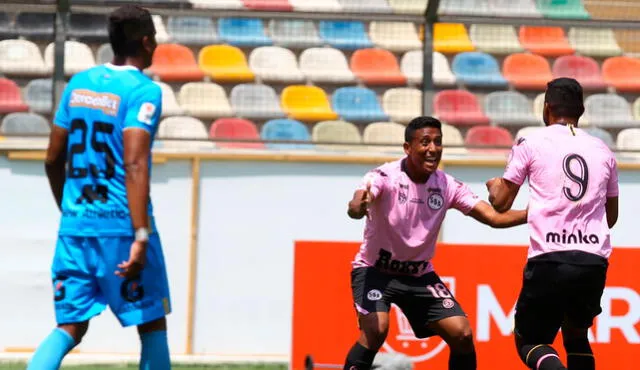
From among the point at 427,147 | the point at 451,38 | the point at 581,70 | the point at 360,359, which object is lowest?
the point at 360,359

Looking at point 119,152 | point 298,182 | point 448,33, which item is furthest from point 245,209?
point 119,152

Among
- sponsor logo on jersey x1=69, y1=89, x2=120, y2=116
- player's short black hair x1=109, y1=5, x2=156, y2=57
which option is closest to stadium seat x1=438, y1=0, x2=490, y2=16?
player's short black hair x1=109, y1=5, x2=156, y2=57

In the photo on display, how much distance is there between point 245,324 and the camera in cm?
973

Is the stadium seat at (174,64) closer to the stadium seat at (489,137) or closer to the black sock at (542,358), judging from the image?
the stadium seat at (489,137)

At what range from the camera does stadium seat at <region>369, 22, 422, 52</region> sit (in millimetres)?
10555

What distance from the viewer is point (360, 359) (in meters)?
6.52

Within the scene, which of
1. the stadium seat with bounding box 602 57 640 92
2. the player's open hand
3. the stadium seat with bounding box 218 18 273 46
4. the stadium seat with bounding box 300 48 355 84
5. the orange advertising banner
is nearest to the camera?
the player's open hand

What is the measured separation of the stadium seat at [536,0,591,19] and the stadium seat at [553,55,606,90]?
15.8 inches

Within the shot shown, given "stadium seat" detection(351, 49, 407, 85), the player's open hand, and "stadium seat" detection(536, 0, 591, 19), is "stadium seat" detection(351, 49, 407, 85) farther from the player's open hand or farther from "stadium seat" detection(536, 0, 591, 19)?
the player's open hand

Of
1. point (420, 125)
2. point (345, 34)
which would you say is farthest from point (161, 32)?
point (420, 125)

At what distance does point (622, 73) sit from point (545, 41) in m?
0.82

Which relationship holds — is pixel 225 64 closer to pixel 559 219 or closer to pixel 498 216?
pixel 498 216

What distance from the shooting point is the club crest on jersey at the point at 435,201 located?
6.71 m

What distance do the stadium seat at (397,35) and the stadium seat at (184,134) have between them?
5.94 feet
